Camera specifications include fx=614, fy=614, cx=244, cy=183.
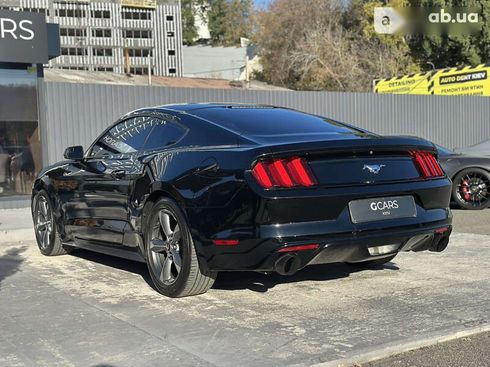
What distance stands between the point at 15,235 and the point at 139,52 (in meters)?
80.4

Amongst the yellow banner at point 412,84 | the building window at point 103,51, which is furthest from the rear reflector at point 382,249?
the building window at point 103,51

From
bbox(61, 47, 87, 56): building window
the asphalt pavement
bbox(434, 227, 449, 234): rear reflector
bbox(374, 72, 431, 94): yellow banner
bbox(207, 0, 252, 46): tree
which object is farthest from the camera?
bbox(207, 0, 252, 46): tree

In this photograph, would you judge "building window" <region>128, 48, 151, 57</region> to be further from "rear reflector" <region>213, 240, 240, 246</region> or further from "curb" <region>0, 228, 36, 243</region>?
"rear reflector" <region>213, 240, 240, 246</region>

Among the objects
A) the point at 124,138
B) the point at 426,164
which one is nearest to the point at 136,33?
the point at 124,138

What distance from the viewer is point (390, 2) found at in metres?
38.2

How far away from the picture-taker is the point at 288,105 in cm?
1554

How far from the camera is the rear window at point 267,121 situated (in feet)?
16.3

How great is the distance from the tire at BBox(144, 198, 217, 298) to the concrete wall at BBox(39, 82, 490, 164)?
749cm

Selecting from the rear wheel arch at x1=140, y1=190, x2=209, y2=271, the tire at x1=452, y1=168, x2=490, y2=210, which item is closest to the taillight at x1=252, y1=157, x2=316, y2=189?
the rear wheel arch at x1=140, y1=190, x2=209, y2=271

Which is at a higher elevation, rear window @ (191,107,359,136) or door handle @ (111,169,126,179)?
rear window @ (191,107,359,136)

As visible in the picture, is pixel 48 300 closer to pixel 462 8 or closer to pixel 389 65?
pixel 462 8

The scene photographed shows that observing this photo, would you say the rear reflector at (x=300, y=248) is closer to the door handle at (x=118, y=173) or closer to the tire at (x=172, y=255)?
the tire at (x=172, y=255)

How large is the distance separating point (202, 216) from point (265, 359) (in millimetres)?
1272

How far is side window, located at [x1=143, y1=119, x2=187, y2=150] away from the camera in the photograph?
17.0ft
